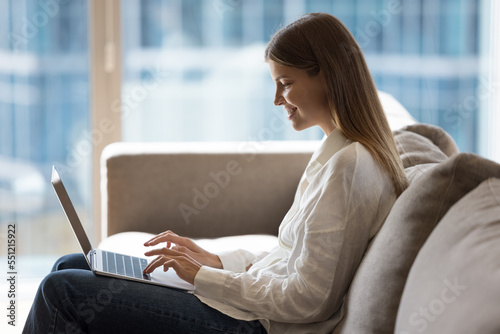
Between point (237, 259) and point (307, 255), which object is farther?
point (237, 259)

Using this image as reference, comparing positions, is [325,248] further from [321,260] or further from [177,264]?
[177,264]

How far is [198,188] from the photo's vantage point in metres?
2.26

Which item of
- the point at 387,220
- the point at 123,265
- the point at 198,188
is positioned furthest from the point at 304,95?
the point at 198,188

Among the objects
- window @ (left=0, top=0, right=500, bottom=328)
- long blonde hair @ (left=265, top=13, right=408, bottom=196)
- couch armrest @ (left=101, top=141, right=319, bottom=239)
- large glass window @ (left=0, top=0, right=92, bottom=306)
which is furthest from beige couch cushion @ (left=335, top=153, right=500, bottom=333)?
large glass window @ (left=0, top=0, right=92, bottom=306)

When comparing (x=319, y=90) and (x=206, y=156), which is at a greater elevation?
(x=319, y=90)

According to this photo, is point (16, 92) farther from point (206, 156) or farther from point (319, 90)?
point (319, 90)

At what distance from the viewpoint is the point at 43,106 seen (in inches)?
112

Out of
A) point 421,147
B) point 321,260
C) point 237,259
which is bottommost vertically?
point 237,259

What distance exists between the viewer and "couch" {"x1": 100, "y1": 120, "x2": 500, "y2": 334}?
86 cm

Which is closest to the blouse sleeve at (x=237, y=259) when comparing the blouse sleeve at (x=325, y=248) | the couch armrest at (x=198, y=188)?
the blouse sleeve at (x=325, y=248)

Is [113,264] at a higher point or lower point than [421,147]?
lower

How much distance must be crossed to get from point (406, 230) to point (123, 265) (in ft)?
2.08

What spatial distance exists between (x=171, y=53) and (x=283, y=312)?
1969 mm

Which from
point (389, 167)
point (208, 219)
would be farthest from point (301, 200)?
point (208, 219)
